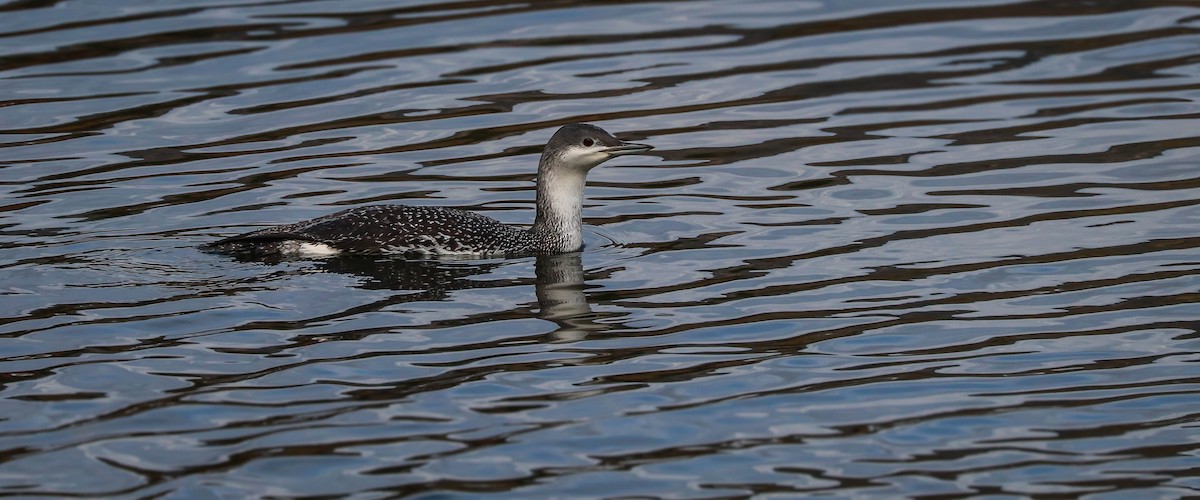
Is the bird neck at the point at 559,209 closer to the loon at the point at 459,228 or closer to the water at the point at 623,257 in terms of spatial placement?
the loon at the point at 459,228

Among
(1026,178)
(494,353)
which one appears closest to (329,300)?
(494,353)

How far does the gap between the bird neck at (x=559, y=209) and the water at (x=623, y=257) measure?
230 millimetres

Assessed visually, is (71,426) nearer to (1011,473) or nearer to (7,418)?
(7,418)

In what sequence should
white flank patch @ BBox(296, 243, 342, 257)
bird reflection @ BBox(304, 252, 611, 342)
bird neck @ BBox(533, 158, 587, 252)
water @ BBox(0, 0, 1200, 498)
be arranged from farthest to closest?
bird neck @ BBox(533, 158, 587, 252), white flank patch @ BBox(296, 243, 342, 257), bird reflection @ BBox(304, 252, 611, 342), water @ BBox(0, 0, 1200, 498)

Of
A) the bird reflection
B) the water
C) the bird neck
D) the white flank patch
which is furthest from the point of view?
the bird neck

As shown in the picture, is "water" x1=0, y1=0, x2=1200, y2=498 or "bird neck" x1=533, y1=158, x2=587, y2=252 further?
"bird neck" x1=533, y1=158, x2=587, y2=252

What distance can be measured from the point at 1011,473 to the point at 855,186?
5.67 m

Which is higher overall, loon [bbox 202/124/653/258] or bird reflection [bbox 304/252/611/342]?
loon [bbox 202/124/653/258]

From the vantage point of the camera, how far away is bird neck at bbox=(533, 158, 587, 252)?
38.4 ft

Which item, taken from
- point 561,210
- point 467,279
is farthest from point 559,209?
point 467,279


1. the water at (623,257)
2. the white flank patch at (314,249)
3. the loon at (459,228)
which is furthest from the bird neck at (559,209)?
the white flank patch at (314,249)

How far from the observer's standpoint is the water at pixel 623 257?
7.68 m

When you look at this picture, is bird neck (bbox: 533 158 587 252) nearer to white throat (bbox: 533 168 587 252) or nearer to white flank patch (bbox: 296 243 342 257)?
white throat (bbox: 533 168 587 252)

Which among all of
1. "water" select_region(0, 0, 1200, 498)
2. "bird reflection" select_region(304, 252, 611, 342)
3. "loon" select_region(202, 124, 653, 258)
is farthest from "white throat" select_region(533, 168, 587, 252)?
"water" select_region(0, 0, 1200, 498)
